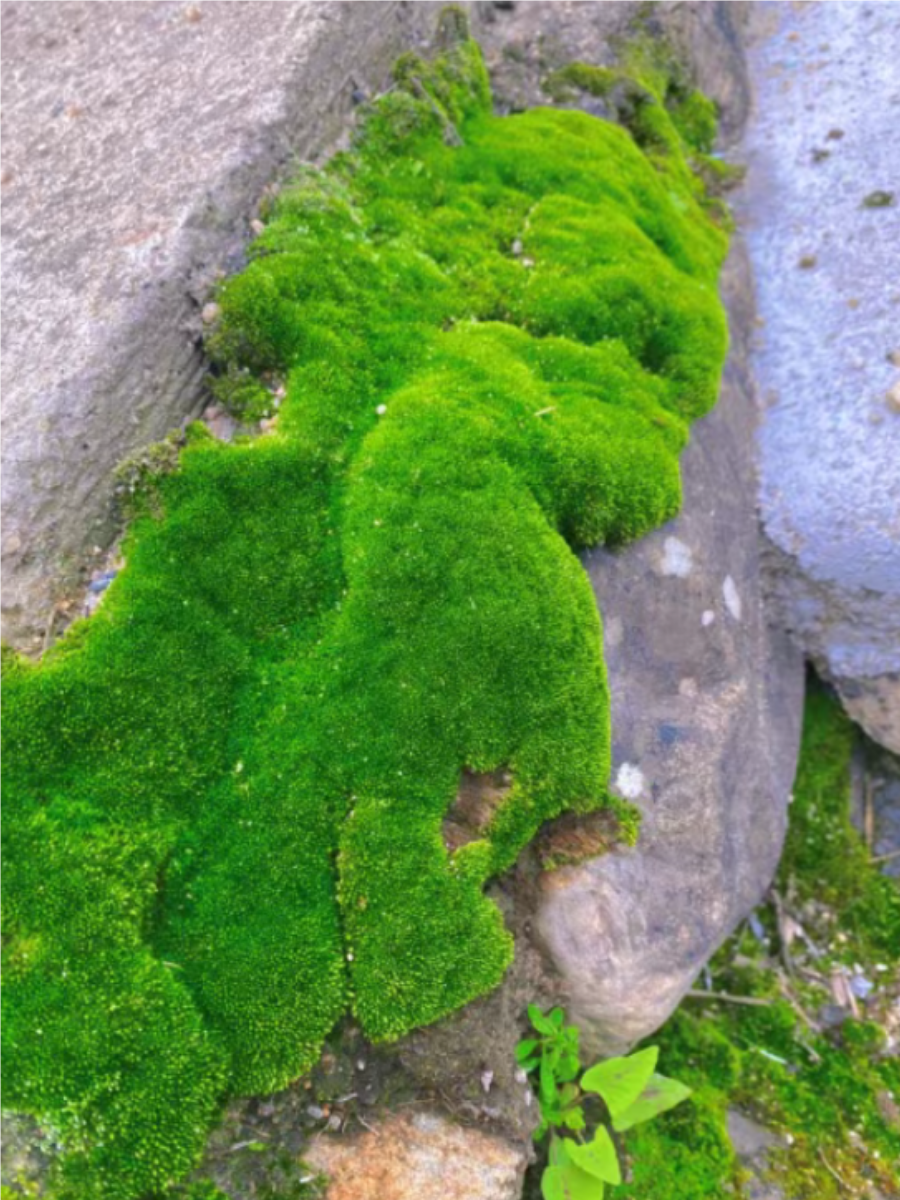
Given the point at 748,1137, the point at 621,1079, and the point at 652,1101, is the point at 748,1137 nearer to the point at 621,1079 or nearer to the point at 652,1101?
the point at 652,1101

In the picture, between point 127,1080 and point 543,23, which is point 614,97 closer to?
point 543,23

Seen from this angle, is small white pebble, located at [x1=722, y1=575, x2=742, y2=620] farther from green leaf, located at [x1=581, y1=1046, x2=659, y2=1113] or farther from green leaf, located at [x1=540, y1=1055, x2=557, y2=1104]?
green leaf, located at [x1=540, y1=1055, x2=557, y2=1104]

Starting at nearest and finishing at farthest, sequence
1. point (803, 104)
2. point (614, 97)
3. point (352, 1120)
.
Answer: point (352, 1120) < point (614, 97) < point (803, 104)

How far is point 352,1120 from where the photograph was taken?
13.1 ft

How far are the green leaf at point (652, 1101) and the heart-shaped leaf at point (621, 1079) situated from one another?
0.16 ft

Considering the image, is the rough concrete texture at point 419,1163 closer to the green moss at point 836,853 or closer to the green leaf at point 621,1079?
the green leaf at point 621,1079

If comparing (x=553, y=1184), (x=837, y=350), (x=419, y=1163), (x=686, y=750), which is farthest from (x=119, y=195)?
(x=553, y=1184)

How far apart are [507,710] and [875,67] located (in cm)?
707

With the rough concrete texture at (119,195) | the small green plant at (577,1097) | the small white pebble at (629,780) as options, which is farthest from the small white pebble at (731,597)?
the rough concrete texture at (119,195)

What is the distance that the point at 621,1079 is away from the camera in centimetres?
432

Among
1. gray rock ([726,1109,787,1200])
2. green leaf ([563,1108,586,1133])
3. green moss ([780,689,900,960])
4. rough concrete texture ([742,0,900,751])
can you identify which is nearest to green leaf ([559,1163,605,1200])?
green leaf ([563,1108,586,1133])

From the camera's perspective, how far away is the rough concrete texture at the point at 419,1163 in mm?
3904

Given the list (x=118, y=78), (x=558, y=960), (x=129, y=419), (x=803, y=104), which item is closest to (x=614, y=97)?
(x=803, y=104)

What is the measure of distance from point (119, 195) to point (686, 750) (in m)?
4.95
